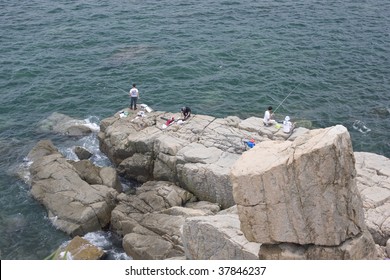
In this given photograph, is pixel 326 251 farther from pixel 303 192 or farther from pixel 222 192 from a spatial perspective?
pixel 222 192

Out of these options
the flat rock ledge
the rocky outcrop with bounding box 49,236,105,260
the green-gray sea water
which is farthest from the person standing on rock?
the rocky outcrop with bounding box 49,236,105,260

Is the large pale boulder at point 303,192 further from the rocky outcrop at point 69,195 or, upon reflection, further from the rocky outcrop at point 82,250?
the rocky outcrop at point 69,195

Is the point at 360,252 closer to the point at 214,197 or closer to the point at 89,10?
the point at 214,197

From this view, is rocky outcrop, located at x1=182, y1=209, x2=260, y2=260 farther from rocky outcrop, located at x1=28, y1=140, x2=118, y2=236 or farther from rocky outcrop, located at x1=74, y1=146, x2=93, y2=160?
rocky outcrop, located at x1=74, y1=146, x2=93, y2=160

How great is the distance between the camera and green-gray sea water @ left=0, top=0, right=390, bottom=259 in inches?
1496

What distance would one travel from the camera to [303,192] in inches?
571

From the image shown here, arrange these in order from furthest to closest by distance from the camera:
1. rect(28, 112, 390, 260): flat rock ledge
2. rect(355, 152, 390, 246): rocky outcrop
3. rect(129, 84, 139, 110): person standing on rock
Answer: rect(129, 84, 139, 110): person standing on rock, rect(355, 152, 390, 246): rocky outcrop, rect(28, 112, 390, 260): flat rock ledge

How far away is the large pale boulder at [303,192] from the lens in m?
14.1

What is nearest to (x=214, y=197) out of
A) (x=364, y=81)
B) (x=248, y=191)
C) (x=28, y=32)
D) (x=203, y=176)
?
(x=203, y=176)

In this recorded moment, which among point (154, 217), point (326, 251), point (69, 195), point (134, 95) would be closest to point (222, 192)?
point (154, 217)

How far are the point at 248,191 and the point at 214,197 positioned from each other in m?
13.4

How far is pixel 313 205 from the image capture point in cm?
1452

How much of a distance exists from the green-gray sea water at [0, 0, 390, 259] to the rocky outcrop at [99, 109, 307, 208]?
214 inches

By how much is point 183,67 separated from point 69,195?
23487 mm
